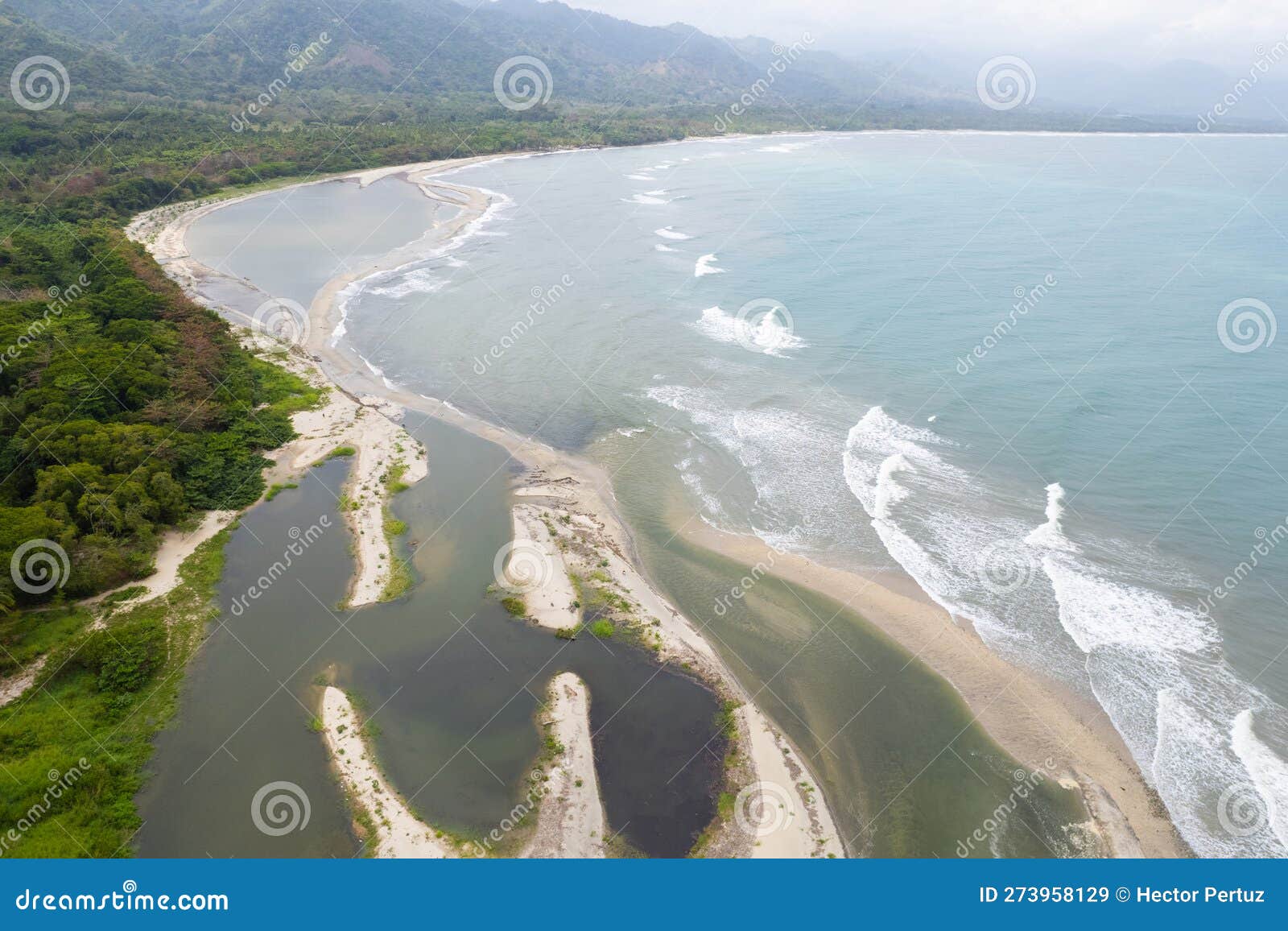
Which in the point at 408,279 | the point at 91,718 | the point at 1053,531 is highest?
the point at 1053,531

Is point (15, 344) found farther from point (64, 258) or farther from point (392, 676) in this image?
point (392, 676)

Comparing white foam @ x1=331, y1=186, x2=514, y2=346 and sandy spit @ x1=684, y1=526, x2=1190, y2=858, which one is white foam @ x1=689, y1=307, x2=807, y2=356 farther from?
white foam @ x1=331, y1=186, x2=514, y2=346

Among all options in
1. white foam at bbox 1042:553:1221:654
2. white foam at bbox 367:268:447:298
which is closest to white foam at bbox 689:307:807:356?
white foam at bbox 1042:553:1221:654

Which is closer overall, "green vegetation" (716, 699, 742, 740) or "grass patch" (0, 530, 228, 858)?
"grass patch" (0, 530, 228, 858)

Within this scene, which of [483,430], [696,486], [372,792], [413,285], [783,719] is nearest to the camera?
[372,792]

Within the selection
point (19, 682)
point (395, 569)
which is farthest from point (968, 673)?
point (19, 682)

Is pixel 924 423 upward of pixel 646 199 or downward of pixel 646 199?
downward

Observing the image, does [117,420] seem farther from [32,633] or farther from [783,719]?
[783,719]
